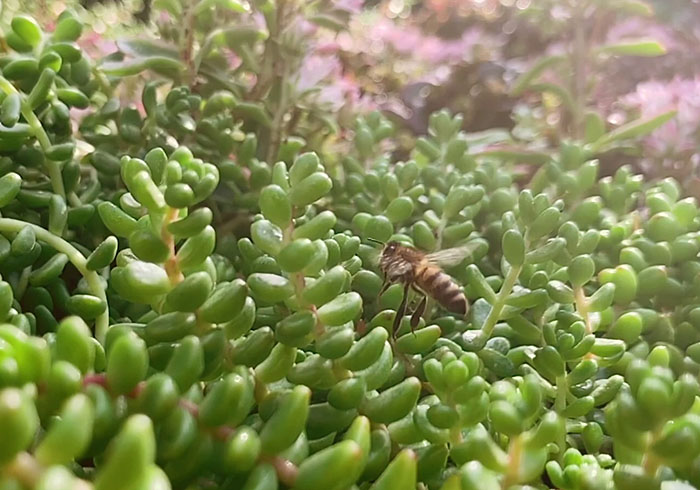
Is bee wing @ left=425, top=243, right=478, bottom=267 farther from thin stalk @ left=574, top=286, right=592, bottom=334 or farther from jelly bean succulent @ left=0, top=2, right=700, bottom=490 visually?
thin stalk @ left=574, top=286, right=592, bottom=334

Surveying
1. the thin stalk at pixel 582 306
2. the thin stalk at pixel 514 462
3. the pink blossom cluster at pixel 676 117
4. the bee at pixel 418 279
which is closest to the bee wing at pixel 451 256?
the bee at pixel 418 279

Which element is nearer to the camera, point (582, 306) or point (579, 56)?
point (582, 306)

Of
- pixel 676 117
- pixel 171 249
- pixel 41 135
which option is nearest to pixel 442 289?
pixel 171 249

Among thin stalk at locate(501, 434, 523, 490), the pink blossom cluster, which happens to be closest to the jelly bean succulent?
thin stalk at locate(501, 434, 523, 490)

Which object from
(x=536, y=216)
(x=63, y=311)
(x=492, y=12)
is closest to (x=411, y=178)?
(x=536, y=216)

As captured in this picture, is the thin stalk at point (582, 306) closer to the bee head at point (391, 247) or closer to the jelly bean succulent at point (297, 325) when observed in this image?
the jelly bean succulent at point (297, 325)

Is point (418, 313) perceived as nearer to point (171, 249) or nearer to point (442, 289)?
point (442, 289)

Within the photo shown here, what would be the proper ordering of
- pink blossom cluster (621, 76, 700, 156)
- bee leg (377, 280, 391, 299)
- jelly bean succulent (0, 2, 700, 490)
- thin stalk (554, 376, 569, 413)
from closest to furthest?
jelly bean succulent (0, 2, 700, 490), thin stalk (554, 376, 569, 413), bee leg (377, 280, 391, 299), pink blossom cluster (621, 76, 700, 156)

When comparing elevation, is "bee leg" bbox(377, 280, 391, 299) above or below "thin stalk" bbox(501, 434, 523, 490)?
above
